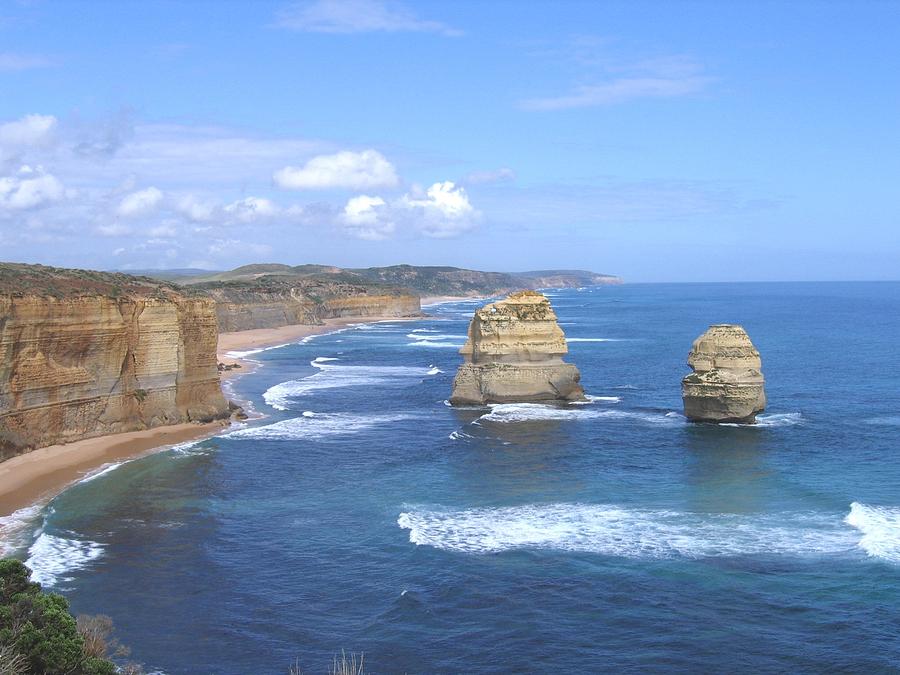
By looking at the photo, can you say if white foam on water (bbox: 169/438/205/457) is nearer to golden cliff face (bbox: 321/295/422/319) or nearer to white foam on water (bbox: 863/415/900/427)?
white foam on water (bbox: 863/415/900/427)

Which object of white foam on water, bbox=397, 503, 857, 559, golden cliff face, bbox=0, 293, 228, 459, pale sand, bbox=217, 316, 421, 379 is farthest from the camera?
pale sand, bbox=217, 316, 421, 379

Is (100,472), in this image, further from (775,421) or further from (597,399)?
(775,421)

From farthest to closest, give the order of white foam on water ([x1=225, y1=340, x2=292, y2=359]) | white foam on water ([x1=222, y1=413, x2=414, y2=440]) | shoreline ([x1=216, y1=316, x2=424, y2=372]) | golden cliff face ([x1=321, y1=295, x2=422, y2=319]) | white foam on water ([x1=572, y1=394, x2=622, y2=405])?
golden cliff face ([x1=321, y1=295, x2=422, y2=319]) → white foam on water ([x1=225, y1=340, x2=292, y2=359]) → shoreline ([x1=216, y1=316, x2=424, y2=372]) → white foam on water ([x1=572, y1=394, x2=622, y2=405]) → white foam on water ([x1=222, y1=413, x2=414, y2=440])

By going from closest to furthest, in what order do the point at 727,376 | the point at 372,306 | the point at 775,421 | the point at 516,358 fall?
the point at 727,376 < the point at 775,421 < the point at 516,358 < the point at 372,306

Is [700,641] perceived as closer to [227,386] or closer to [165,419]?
[165,419]

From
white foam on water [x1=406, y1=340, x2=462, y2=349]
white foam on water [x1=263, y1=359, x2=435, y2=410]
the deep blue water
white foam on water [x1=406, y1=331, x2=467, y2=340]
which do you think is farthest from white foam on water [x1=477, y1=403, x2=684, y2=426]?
white foam on water [x1=406, y1=331, x2=467, y2=340]

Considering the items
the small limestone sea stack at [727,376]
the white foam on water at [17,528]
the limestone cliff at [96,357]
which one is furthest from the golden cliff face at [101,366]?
the small limestone sea stack at [727,376]

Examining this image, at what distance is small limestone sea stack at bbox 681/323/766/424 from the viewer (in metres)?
43.9

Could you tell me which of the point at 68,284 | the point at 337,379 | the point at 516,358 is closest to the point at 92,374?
the point at 68,284

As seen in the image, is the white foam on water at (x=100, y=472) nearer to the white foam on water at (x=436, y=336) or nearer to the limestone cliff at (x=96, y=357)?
the limestone cliff at (x=96, y=357)

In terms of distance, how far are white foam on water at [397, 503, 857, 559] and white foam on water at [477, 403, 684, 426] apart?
670 inches

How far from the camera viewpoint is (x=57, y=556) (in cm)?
2597

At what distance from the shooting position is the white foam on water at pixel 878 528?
25.4 meters

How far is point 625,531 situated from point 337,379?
43345 mm
